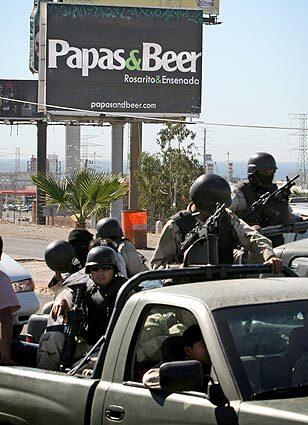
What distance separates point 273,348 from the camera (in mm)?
5500

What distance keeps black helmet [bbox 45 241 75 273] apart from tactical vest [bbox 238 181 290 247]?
253 cm

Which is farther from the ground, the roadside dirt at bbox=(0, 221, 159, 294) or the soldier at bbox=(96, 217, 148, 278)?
the soldier at bbox=(96, 217, 148, 278)

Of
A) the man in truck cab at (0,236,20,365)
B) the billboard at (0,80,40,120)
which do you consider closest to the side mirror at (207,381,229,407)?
the man in truck cab at (0,236,20,365)

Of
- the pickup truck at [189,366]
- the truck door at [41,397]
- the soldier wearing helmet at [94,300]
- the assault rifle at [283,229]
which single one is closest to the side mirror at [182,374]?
the pickup truck at [189,366]

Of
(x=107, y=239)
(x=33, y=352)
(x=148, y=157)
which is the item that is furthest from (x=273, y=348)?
(x=148, y=157)

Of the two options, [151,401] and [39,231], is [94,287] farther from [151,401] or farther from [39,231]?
[39,231]

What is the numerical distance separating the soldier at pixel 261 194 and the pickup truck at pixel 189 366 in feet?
15.6

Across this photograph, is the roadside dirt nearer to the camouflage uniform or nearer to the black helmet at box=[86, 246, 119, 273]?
the camouflage uniform

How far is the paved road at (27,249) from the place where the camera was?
30.5 meters

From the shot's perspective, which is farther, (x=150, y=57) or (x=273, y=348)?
(x=150, y=57)

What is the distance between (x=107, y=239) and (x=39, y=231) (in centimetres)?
3285

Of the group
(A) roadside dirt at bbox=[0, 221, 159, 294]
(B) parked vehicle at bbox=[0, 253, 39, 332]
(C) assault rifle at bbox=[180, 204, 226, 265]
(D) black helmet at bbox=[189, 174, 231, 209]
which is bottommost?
(A) roadside dirt at bbox=[0, 221, 159, 294]

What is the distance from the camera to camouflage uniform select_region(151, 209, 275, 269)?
7.58 meters

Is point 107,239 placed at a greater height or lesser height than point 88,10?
lesser
